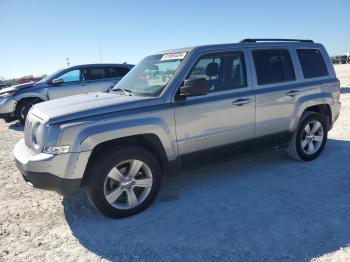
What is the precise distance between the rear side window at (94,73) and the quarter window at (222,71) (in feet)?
23.8

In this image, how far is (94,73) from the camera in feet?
36.6

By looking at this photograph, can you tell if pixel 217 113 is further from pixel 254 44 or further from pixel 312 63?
pixel 312 63

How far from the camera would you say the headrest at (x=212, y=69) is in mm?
4582

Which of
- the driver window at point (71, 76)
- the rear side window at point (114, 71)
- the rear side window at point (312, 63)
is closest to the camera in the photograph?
the rear side window at point (312, 63)

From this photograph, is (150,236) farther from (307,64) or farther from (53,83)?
(53,83)

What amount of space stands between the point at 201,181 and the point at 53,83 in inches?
282

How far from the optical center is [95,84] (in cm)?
1105

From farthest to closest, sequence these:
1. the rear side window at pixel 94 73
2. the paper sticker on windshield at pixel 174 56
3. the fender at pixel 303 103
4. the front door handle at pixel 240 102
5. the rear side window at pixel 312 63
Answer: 1. the rear side window at pixel 94 73
2. the rear side window at pixel 312 63
3. the fender at pixel 303 103
4. the front door handle at pixel 240 102
5. the paper sticker on windshield at pixel 174 56

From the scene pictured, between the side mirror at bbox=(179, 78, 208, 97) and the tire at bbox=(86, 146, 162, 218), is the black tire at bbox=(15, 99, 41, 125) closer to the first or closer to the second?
the tire at bbox=(86, 146, 162, 218)

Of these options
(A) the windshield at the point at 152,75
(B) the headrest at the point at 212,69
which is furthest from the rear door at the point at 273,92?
(A) the windshield at the point at 152,75

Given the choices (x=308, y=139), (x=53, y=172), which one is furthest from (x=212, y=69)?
(x=53, y=172)

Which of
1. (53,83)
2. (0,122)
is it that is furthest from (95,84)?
(0,122)

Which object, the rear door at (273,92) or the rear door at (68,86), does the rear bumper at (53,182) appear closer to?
the rear door at (273,92)

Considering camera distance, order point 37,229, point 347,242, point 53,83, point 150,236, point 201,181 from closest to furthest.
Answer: point 347,242 → point 150,236 → point 37,229 → point 201,181 → point 53,83
